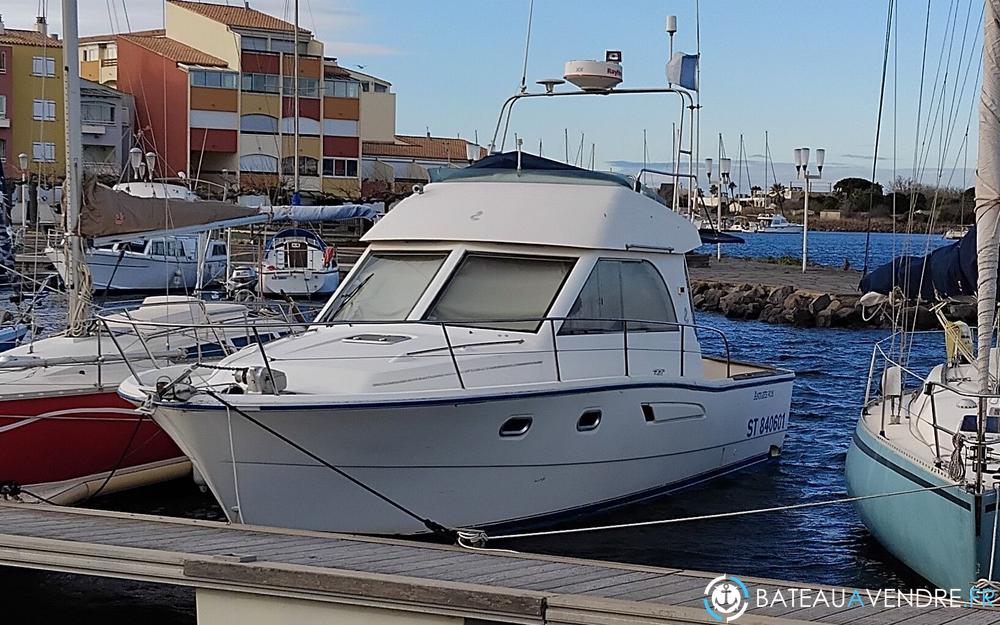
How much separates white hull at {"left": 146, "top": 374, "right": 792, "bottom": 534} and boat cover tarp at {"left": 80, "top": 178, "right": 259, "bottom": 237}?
190 inches

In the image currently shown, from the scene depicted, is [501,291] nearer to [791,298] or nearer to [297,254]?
[791,298]

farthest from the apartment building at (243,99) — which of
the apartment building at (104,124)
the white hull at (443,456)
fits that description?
the white hull at (443,456)

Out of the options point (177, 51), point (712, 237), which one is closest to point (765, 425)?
point (712, 237)

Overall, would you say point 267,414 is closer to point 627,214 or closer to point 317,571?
point 317,571

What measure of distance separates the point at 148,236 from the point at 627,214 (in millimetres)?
5722

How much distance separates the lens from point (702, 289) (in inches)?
1580

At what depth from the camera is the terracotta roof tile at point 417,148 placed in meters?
69.9

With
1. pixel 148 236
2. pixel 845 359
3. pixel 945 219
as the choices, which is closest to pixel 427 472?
pixel 148 236

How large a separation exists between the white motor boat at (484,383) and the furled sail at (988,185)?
271 cm

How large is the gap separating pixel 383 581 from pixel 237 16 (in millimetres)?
56549

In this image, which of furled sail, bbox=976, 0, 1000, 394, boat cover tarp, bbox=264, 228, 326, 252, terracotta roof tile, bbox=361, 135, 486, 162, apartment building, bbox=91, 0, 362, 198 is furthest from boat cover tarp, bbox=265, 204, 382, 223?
terracotta roof tile, bbox=361, 135, 486, 162

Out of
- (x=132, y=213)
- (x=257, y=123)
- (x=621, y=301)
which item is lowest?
(x=621, y=301)

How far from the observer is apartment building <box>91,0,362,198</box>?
55906mm

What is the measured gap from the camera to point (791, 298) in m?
34.7
